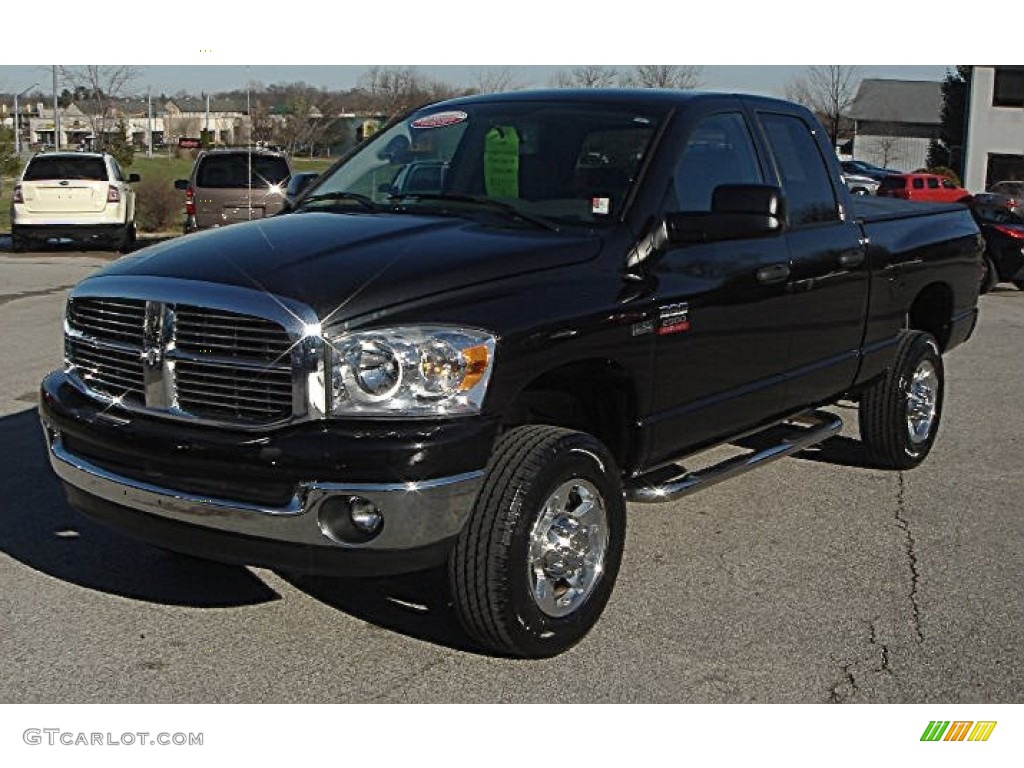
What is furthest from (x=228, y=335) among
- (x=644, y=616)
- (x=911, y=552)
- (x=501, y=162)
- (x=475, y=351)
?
(x=911, y=552)

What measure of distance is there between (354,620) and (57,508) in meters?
2.02

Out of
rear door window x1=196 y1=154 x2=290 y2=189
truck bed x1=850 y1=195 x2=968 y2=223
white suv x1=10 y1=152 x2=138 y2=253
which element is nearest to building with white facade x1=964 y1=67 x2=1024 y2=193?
rear door window x1=196 y1=154 x2=290 y2=189

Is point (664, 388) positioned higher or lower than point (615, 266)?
lower

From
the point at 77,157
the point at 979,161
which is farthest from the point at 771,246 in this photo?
the point at 979,161

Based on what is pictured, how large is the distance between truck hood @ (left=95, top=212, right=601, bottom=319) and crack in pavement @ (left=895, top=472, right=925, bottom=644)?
1810mm

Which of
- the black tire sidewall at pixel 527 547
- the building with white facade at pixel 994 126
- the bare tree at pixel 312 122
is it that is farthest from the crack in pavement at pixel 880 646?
the building with white facade at pixel 994 126

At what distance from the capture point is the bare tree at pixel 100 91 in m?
26.1

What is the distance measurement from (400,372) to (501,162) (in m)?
1.65

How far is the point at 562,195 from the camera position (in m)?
4.90

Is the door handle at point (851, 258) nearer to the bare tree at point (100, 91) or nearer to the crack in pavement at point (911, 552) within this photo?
the crack in pavement at point (911, 552)

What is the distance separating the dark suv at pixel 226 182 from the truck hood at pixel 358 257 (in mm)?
12261

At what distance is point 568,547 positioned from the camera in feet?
13.9

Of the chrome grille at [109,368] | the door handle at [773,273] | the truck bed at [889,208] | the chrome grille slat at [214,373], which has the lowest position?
the chrome grille at [109,368]
